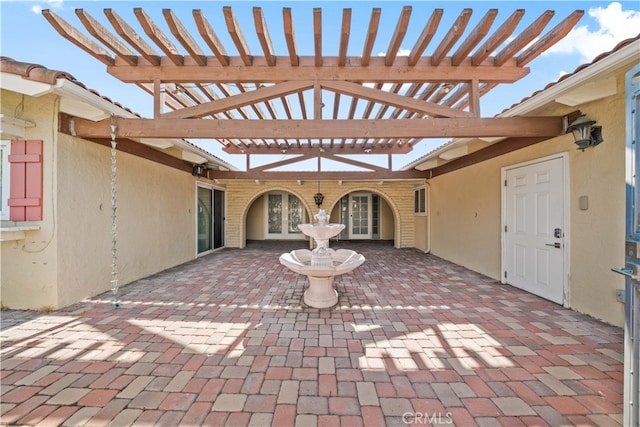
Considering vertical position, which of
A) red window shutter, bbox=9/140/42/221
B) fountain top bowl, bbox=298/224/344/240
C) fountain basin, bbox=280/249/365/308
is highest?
red window shutter, bbox=9/140/42/221

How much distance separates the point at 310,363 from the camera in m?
2.31

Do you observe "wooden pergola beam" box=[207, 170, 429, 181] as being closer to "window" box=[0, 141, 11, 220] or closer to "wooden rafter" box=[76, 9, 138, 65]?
"window" box=[0, 141, 11, 220]

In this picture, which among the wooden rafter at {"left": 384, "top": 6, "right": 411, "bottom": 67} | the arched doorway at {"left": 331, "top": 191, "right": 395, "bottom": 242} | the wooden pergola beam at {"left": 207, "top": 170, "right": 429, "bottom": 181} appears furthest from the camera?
the arched doorway at {"left": 331, "top": 191, "right": 395, "bottom": 242}

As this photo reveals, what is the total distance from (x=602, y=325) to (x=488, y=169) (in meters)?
3.18

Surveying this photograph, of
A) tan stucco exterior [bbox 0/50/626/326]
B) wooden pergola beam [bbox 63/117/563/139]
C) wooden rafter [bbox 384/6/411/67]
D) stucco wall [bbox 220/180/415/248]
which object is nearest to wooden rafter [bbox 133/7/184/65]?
wooden pergola beam [bbox 63/117/563/139]

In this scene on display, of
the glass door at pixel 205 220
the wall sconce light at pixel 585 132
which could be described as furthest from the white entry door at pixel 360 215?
the wall sconce light at pixel 585 132

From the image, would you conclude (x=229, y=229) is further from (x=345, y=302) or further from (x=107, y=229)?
(x=345, y=302)

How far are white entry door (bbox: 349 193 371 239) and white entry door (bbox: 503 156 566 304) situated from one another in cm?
732

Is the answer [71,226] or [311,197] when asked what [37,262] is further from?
[311,197]

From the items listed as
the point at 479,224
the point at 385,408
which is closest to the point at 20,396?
the point at 385,408

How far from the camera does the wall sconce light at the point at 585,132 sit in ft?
10.3

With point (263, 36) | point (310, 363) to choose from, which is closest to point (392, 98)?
point (263, 36)

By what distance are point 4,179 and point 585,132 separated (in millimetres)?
7339

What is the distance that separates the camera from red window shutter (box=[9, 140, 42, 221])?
3410mm
